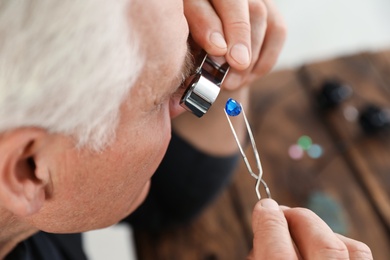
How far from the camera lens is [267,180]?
113cm

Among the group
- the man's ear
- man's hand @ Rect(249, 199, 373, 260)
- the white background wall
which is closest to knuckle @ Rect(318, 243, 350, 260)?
man's hand @ Rect(249, 199, 373, 260)

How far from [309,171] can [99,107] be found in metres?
0.66

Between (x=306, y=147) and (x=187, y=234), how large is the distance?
0.34m

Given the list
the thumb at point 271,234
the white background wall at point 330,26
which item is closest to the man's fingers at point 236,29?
the thumb at point 271,234

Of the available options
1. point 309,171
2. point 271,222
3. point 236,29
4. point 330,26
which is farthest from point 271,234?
point 330,26

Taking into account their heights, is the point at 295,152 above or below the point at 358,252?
below

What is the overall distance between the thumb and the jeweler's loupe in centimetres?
17

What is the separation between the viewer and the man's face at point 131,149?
63cm

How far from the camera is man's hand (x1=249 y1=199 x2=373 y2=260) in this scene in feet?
2.11

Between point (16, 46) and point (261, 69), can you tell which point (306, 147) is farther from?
point (16, 46)

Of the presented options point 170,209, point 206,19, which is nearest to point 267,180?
point 170,209

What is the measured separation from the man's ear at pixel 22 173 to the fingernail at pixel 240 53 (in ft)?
1.03

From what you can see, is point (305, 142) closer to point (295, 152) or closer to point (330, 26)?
point (295, 152)

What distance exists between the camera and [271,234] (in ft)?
2.18
